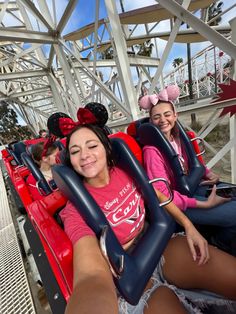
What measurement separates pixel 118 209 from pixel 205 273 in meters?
0.49

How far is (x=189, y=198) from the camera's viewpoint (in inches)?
50.5

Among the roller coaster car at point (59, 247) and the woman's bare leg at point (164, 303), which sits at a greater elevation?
the roller coaster car at point (59, 247)

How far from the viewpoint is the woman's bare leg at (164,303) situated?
78 centimetres

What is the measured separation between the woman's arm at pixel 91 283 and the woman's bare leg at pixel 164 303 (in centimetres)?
24

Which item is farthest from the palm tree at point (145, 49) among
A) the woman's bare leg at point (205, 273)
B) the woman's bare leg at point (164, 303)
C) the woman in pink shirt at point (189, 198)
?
the woman's bare leg at point (164, 303)

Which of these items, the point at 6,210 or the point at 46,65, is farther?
the point at 46,65

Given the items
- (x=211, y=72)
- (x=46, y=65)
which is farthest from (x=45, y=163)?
(x=211, y=72)

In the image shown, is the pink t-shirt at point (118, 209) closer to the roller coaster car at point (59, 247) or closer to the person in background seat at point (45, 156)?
the roller coaster car at point (59, 247)

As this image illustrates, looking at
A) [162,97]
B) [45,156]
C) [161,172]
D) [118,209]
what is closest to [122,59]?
[162,97]

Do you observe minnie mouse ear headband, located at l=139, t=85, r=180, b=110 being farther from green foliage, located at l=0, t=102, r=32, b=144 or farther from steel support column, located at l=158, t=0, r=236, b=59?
green foliage, located at l=0, t=102, r=32, b=144

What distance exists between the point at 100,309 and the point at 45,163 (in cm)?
186

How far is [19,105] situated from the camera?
1067 cm

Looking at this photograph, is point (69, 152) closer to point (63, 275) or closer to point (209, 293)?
point (63, 275)

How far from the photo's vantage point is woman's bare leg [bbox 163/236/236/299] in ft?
3.00
